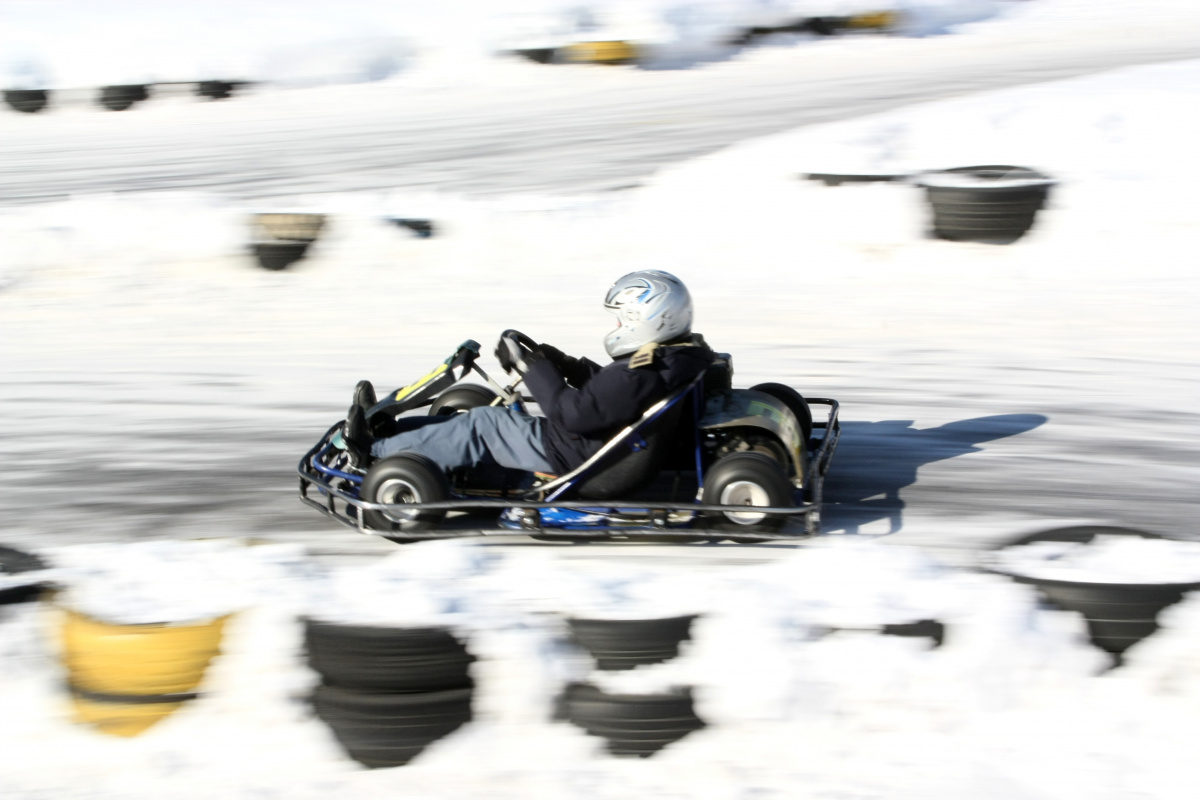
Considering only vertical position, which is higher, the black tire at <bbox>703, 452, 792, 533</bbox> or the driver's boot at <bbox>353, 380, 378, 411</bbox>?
the driver's boot at <bbox>353, 380, 378, 411</bbox>

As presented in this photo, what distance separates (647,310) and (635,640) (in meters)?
1.24

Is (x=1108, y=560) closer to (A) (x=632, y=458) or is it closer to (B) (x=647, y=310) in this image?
(A) (x=632, y=458)

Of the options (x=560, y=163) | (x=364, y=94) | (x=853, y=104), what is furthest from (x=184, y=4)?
(x=853, y=104)

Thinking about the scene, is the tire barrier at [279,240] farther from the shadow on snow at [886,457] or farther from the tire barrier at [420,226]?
the shadow on snow at [886,457]

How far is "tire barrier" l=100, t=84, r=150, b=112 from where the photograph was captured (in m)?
13.5

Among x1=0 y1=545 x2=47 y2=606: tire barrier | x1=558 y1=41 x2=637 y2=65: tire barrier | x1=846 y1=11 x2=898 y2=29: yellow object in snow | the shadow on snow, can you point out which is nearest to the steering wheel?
the shadow on snow

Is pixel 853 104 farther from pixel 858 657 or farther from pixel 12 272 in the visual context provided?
pixel 858 657

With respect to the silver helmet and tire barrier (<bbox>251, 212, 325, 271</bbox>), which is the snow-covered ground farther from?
tire barrier (<bbox>251, 212, 325, 271</bbox>)

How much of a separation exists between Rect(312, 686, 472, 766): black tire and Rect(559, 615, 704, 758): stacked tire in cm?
36

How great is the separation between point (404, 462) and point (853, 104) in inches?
342

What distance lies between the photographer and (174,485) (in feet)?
17.0

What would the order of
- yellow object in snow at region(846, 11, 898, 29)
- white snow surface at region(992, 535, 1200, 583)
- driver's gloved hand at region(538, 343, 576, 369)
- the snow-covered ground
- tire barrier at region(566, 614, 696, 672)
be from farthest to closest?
yellow object in snow at region(846, 11, 898, 29)
driver's gloved hand at region(538, 343, 576, 369)
white snow surface at region(992, 535, 1200, 583)
tire barrier at region(566, 614, 696, 672)
the snow-covered ground

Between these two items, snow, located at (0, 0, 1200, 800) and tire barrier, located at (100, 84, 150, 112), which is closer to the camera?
snow, located at (0, 0, 1200, 800)

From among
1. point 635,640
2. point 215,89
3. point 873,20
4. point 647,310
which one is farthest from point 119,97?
point 635,640
